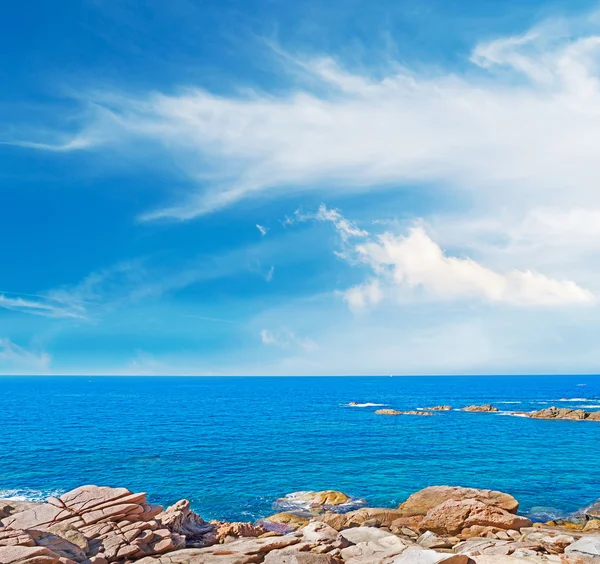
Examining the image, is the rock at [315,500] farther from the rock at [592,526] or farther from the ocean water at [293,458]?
the rock at [592,526]

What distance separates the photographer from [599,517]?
131ft

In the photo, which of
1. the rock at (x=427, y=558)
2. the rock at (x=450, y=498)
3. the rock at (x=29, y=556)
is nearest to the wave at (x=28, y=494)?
the rock at (x=29, y=556)

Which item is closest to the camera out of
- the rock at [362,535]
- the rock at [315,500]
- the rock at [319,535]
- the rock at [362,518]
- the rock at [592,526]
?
the rock at [319,535]

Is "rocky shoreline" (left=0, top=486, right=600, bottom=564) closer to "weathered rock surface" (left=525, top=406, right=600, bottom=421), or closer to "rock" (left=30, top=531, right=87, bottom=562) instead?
"rock" (left=30, top=531, right=87, bottom=562)

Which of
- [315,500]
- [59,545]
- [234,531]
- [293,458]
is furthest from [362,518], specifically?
[293,458]

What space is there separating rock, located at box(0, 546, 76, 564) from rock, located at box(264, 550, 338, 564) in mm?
9264

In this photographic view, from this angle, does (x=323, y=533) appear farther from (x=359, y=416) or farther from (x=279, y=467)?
(x=359, y=416)

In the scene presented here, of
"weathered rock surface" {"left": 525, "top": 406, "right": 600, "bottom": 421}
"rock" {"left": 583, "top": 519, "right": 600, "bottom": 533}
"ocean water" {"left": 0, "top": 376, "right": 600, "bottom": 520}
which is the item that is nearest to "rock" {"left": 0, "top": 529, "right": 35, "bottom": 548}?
"ocean water" {"left": 0, "top": 376, "right": 600, "bottom": 520}

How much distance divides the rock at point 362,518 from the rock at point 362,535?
5.20 meters

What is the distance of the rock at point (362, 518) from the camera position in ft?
119

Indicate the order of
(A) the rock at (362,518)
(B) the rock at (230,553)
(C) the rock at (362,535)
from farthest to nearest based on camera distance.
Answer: (A) the rock at (362,518) < (C) the rock at (362,535) < (B) the rock at (230,553)

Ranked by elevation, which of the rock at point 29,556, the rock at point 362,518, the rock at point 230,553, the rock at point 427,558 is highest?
the rock at point 29,556

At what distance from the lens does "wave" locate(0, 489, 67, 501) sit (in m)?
45.4

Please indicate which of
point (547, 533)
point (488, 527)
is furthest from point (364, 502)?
point (547, 533)
